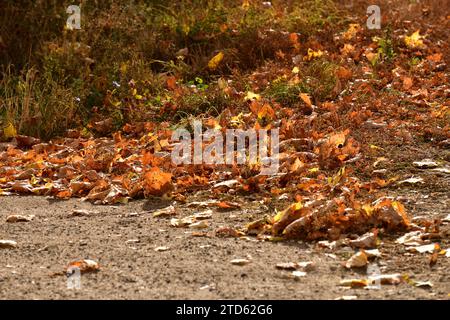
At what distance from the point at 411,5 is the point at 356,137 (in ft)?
15.0

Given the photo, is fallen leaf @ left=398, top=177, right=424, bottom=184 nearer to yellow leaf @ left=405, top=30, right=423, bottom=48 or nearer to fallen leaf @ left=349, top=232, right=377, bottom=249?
fallen leaf @ left=349, top=232, right=377, bottom=249

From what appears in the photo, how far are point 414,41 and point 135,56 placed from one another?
3028mm

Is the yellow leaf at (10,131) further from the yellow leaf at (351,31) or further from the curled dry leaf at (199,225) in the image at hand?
the yellow leaf at (351,31)

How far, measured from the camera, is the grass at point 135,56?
8.14 meters

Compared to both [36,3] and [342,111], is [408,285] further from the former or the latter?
[36,3]

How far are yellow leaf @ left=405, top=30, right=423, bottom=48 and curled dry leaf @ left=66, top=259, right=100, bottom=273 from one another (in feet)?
19.3

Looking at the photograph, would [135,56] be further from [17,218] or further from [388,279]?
[388,279]

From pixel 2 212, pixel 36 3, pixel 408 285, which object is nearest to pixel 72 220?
pixel 2 212

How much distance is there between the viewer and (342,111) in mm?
7617

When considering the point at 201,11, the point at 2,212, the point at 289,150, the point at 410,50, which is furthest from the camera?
the point at 201,11

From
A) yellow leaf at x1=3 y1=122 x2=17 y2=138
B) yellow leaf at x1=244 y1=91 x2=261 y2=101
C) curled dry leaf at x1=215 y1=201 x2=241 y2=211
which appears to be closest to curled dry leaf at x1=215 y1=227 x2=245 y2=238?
curled dry leaf at x1=215 y1=201 x2=241 y2=211

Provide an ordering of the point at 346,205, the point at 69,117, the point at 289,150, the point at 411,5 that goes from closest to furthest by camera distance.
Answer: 1. the point at 346,205
2. the point at 289,150
3. the point at 69,117
4. the point at 411,5

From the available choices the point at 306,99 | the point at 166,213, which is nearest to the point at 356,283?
the point at 166,213

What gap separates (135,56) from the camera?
8.97 meters
